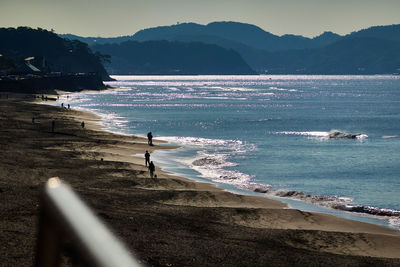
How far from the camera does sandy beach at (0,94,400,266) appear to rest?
1839 centimetres

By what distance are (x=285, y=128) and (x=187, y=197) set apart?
56667 millimetres

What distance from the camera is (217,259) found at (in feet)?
59.6

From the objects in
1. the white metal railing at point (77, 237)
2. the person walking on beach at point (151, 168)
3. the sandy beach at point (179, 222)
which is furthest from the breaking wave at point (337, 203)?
the white metal railing at point (77, 237)

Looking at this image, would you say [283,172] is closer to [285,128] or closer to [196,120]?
[285,128]

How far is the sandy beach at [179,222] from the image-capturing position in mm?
18391

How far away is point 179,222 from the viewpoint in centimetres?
2286

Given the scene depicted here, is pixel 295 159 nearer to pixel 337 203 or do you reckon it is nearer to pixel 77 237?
pixel 337 203

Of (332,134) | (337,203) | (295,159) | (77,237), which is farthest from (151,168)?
(332,134)

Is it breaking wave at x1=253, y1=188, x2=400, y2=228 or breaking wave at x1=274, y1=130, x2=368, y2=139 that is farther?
breaking wave at x1=274, y1=130, x2=368, y2=139

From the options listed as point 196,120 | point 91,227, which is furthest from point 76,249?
point 196,120

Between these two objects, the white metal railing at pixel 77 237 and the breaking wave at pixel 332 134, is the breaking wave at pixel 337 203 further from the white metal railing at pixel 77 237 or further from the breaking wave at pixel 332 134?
the breaking wave at pixel 332 134

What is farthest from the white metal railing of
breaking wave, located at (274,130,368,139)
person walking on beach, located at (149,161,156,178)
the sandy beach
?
breaking wave, located at (274,130,368,139)

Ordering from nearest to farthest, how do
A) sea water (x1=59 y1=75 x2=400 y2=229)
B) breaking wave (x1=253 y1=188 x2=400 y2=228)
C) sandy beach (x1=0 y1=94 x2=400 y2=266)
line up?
sandy beach (x1=0 y1=94 x2=400 y2=266)
breaking wave (x1=253 y1=188 x2=400 y2=228)
sea water (x1=59 y1=75 x2=400 y2=229)

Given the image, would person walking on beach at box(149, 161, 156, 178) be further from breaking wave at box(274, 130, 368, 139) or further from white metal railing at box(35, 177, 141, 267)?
breaking wave at box(274, 130, 368, 139)
